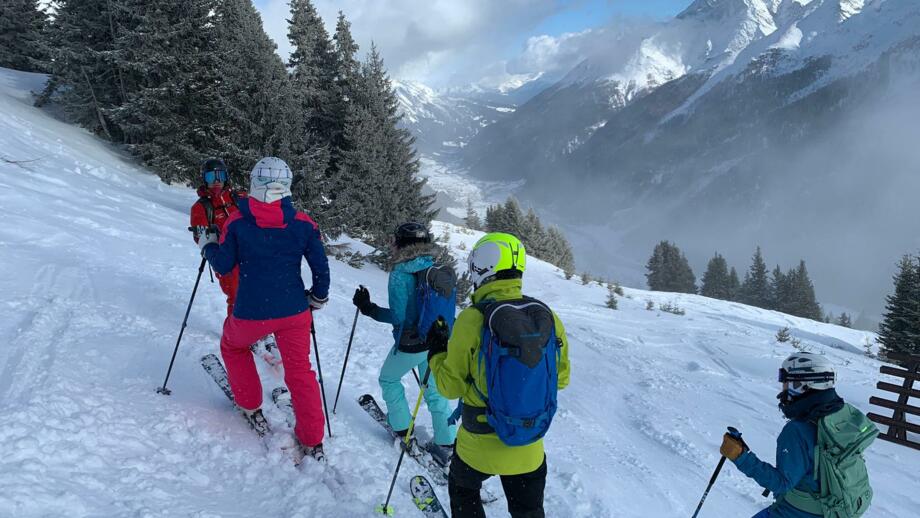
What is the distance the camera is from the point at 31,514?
2791 millimetres

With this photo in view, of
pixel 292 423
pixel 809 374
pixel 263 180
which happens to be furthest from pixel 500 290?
pixel 292 423

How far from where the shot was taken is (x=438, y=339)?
3277 millimetres

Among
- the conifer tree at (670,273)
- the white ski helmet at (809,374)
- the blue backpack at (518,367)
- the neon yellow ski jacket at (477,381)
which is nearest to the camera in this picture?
the blue backpack at (518,367)

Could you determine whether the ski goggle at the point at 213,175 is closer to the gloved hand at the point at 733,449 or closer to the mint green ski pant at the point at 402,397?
the mint green ski pant at the point at 402,397

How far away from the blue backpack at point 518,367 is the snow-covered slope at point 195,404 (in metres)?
1.85

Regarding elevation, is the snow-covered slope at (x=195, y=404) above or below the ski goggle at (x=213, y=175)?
below

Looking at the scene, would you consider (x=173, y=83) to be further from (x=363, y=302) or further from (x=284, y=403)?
(x=363, y=302)

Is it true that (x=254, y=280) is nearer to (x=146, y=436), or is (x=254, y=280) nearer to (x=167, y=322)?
(x=146, y=436)

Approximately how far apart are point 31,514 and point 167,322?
3971 mm

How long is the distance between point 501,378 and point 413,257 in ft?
6.05

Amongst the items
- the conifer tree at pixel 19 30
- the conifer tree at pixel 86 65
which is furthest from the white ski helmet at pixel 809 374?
the conifer tree at pixel 19 30

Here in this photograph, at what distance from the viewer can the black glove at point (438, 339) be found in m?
3.26

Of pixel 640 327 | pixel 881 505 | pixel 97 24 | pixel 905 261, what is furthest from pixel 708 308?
pixel 97 24

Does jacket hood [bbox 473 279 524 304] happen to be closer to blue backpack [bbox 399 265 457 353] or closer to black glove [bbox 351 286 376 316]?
blue backpack [bbox 399 265 457 353]
